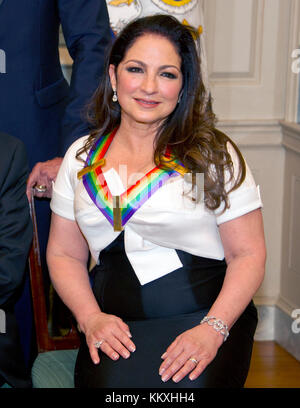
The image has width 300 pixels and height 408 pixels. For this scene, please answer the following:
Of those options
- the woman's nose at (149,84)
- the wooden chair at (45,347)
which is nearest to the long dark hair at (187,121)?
the woman's nose at (149,84)

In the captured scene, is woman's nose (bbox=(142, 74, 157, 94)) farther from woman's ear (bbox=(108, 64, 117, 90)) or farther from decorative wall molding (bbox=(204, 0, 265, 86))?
decorative wall molding (bbox=(204, 0, 265, 86))

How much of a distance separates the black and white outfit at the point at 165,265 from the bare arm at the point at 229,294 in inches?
1.3

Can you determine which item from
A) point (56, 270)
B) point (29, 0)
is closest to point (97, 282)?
point (56, 270)

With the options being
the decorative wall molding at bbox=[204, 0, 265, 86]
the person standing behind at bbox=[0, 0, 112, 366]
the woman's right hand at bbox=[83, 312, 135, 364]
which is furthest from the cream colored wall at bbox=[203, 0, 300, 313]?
the woman's right hand at bbox=[83, 312, 135, 364]

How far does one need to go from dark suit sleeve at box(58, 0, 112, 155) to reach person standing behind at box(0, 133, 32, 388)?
0.71 ft

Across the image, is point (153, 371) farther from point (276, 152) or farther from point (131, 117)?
point (276, 152)

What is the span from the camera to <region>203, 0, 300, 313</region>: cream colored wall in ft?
10.9

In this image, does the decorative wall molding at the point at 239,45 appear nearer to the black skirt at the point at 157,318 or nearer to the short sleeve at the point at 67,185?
the short sleeve at the point at 67,185

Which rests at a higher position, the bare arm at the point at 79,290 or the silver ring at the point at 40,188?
the silver ring at the point at 40,188

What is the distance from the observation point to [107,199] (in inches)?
75.7

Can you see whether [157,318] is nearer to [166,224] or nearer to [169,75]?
[166,224]

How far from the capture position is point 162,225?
1873 mm

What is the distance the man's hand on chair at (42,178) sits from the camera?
2.10 meters
